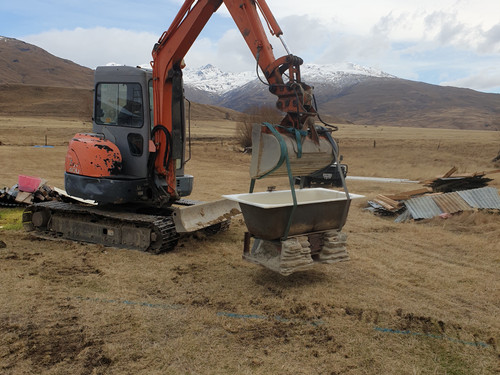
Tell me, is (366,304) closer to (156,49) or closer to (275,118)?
(156,49)

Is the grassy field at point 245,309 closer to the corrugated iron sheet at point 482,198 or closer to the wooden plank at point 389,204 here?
the corrugated iron sheet at point 482,198

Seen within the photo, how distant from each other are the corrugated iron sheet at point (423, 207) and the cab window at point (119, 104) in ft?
21.4

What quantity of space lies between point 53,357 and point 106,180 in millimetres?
3987

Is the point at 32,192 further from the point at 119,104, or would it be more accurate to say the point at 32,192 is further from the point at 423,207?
the point at 423,207

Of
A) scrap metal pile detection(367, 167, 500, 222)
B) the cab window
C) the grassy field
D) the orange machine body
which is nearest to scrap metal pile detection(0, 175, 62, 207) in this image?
the grassy field

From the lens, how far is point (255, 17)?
688cm

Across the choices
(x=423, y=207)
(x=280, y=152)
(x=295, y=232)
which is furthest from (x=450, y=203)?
(x=280, y=152)

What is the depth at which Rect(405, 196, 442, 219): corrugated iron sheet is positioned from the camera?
10.8 metres

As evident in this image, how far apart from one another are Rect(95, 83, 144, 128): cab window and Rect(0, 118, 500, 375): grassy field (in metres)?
2.23

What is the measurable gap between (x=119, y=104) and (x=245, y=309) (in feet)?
14.9

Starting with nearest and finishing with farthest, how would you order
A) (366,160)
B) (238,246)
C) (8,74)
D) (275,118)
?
1. (238,246)
2. (366,160)
3. (275,118)
4. (8,74)

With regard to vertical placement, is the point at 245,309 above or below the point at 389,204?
below

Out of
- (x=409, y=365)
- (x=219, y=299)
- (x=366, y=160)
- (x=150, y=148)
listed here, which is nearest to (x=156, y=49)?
(x=150, y=148)

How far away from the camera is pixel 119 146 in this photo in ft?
27.3
